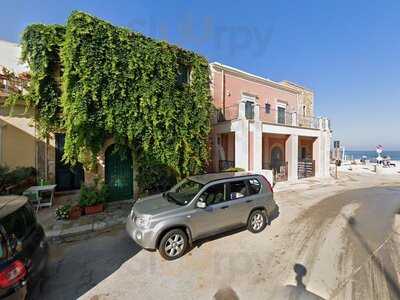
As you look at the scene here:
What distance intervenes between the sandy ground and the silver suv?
36cm

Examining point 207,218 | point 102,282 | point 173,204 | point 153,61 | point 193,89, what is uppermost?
point 153,61

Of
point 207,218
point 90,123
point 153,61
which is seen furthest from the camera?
point 153,61

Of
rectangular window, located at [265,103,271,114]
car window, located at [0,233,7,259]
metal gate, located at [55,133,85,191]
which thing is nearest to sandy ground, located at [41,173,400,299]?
car window, located at [0,233,7,259]

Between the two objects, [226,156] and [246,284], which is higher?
[226,156]

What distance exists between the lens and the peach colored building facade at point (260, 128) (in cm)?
1225

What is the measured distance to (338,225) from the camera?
6488 millimetres

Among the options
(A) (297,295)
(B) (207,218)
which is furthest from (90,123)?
(A) (297,295)

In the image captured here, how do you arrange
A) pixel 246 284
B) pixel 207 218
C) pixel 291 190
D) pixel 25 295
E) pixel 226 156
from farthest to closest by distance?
1. pixel 226 156
2. pixel 291 190
3. pixel 207 218
4. pixel 246 284
5. pixel 25 295

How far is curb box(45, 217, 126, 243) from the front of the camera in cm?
577

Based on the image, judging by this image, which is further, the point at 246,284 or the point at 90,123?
the point at 90,123

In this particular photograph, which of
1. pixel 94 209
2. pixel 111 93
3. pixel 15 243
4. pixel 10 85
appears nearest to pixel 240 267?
pixel 15 243

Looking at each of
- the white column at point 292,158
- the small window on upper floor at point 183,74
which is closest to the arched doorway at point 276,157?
the white column at point 292,158

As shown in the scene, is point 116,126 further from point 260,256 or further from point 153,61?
point 260,256

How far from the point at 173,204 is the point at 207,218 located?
0.86 m
